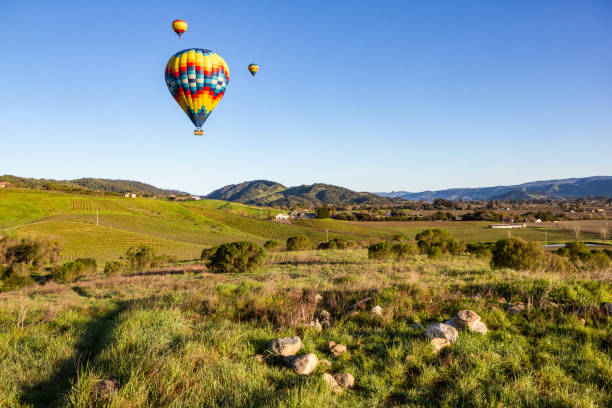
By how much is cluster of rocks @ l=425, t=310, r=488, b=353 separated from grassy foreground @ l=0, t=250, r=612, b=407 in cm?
17

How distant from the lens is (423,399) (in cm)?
452

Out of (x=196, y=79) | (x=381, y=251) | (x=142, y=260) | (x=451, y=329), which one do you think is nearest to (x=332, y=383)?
(x=451, y=329)

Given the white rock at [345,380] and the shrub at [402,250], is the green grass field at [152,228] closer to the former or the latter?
the shrub at [402,250]

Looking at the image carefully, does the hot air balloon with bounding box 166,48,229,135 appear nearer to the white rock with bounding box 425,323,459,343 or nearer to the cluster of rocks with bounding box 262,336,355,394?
the cluster of rocks with bounding box 262,336,355,394

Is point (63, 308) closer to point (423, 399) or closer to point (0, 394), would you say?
point (0, 394)

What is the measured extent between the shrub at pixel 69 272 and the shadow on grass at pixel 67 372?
31987 millimetres

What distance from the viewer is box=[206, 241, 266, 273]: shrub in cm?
2544

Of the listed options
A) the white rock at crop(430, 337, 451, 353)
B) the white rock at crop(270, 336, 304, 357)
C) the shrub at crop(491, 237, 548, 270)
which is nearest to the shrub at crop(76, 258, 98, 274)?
the white rock at crop(270, 336, 304, 357)

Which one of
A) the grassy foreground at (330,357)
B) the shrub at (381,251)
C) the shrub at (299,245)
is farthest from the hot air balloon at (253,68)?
the grassy foreground at (330,357)

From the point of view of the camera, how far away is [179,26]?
35688 millimetres

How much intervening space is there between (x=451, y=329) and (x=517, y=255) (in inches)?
768

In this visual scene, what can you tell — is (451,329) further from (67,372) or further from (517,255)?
(517,255)

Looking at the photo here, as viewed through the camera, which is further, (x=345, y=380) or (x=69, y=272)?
(x=69, y=272)

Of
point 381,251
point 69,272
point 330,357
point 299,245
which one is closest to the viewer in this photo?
point 330,357
